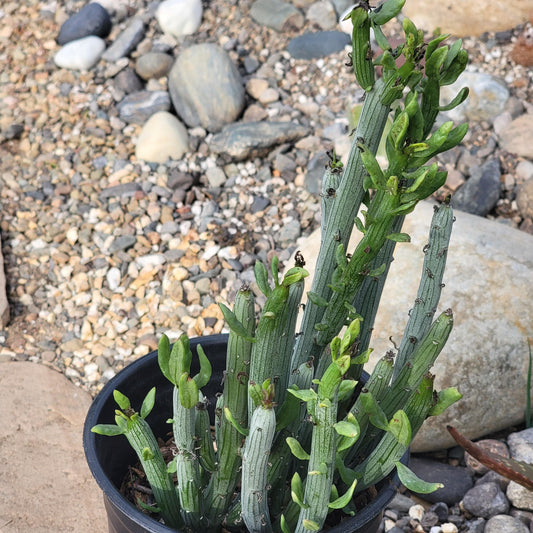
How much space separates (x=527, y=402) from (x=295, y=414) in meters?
1.14

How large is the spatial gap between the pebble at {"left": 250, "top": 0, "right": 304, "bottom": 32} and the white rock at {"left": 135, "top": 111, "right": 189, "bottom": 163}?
0.96 m

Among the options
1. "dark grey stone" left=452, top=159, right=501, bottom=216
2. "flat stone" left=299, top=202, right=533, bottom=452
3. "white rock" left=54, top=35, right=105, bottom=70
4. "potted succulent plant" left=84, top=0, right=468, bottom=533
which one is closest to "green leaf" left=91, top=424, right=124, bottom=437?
"potted succulent plant" left=84, top=0, right=468, bottom=533

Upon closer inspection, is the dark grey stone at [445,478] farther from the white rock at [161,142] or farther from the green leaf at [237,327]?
the white rock at [161,142]

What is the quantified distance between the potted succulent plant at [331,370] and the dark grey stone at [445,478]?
2.21 feet

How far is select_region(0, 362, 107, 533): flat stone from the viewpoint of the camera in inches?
81.3

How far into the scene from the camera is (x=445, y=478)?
2154mm

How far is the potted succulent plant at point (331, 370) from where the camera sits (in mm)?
1141

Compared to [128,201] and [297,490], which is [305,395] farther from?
[128,201]

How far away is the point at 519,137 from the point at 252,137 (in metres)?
1.20

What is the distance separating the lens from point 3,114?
142 inches

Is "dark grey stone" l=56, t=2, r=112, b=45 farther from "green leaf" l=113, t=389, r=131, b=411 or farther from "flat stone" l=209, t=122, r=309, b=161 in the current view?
"green leaf" l=113, t=389, r=131, b=411

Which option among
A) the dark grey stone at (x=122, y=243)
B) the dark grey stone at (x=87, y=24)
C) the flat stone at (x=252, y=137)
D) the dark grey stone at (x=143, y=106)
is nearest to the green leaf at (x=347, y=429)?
the dark grey stone at (x=122, y=243)

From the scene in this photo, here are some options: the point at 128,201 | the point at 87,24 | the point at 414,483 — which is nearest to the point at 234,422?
the point at 414,483

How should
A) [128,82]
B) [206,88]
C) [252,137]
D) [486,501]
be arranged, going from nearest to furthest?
[486,501] → [252,137] → [206,88] → [128,82]
